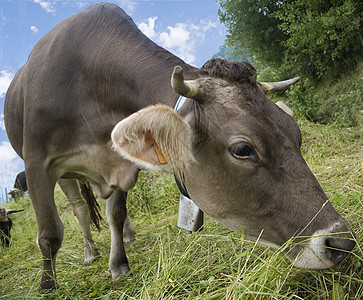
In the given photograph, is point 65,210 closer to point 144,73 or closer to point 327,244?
point 144,73

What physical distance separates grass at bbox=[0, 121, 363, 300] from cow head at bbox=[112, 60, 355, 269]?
145 mm

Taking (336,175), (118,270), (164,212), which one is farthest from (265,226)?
(164,212)

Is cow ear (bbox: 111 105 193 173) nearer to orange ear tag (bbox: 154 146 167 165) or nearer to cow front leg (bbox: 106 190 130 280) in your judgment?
orange ear tag (bbox: 154 146 167 165)

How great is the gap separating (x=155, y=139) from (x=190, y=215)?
101cm

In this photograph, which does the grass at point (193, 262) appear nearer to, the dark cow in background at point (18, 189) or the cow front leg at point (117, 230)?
the cow front leg at point (117, 230)

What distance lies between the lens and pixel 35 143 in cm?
268

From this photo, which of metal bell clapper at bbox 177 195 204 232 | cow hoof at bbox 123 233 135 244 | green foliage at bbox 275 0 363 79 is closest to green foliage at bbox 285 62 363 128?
green foliage at bbox 275 0 363 79

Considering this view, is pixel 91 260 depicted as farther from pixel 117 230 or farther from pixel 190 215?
pixel 190 215

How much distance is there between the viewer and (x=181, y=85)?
1829 mm

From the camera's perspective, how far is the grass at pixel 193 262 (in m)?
1.69

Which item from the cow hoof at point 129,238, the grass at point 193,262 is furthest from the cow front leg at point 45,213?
the cow hoof at point 129,238

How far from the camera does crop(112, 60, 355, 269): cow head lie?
172cm

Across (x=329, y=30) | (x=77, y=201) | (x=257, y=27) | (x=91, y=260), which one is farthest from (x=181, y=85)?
(x=257, y=27)

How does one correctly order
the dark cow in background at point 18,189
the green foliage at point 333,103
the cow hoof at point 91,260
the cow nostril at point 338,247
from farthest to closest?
1. the dark cow in background at point 18,189
2. the green foliage at point 333,103
3. the cow hoof at point 91,260
4. the cow nostril at point 338,247
